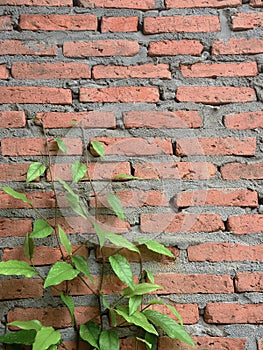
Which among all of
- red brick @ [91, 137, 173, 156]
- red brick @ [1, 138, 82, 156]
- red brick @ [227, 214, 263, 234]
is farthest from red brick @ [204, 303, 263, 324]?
red brick @ [1, 138, 82, 156]

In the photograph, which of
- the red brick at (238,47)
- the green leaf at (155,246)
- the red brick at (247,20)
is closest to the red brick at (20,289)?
the green leaf at (155,246)

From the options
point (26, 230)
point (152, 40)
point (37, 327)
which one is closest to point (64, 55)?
point (152, 40)

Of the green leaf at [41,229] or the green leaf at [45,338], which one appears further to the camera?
the green leaf at [41,229]

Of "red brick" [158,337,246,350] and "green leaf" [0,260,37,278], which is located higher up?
"green leaf" [0,260,37,278]

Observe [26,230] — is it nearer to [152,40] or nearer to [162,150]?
[162,150]

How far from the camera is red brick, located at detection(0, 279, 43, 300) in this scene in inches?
56.8

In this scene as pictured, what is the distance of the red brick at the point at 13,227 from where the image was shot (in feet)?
4.84

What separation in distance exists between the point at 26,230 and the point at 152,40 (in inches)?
27.8

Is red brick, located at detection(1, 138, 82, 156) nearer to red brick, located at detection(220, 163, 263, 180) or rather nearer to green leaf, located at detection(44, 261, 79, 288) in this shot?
green leaf, located at detection(44, 261, 79, 288)

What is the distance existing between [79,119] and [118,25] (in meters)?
0.33

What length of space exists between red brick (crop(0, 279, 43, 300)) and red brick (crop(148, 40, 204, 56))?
31.0 inches

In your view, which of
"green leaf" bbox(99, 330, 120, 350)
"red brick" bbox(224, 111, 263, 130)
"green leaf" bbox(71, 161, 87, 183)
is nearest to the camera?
"green leaf" bbox(99, 330, 120, 350)

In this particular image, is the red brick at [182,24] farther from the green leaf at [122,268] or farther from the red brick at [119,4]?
the green leaf at [122,268]

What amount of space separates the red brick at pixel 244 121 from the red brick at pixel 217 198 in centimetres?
20
